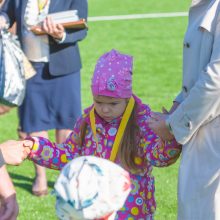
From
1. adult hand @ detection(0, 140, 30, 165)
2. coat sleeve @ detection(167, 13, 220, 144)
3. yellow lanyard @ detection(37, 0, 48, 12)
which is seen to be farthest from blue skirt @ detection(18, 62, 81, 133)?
coat sleeve @ detection(167, 13, 220, 144)

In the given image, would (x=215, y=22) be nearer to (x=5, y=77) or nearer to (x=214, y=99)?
(x=214, y=99)

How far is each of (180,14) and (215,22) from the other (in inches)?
445

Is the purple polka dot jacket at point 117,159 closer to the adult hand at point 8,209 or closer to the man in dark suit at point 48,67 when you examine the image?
the adult hand at point 8,209

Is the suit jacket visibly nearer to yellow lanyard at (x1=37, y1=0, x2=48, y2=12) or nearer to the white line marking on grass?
yellow lanyard at (x1=37, y1=0, x2=48, y2=12)

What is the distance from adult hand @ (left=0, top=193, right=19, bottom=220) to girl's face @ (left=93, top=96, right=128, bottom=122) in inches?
26.5

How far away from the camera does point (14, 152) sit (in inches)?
161

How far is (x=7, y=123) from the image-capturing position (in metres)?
8.41

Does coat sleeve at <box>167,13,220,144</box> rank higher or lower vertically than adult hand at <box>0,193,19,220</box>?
higher

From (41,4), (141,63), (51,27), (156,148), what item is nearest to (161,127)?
(156,148)

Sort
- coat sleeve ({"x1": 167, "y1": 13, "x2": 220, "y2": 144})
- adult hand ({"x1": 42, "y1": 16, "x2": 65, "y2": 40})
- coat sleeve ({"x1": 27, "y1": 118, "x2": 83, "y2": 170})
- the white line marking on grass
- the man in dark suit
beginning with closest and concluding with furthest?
1. coat sleeve ({"x1": 167, "y1": 13, "x2": 220, "y2": 144})
2. coat sleeve ({"x1": 27, "y1": 118, "x2": 83, "y2": 170})
3. adult hand ({"x1": 42, "y1": 16, "x2": 65, "y2": 40})
4. the man in dark suit
5. the white line marking on grass

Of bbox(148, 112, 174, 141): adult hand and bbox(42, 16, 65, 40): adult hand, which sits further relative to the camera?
bbox(42, 16, 65, 40): adult hand

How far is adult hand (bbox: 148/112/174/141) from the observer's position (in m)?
3.79

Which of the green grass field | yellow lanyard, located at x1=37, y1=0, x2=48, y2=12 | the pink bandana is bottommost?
the green grass field

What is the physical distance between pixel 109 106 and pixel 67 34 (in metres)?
1.98
